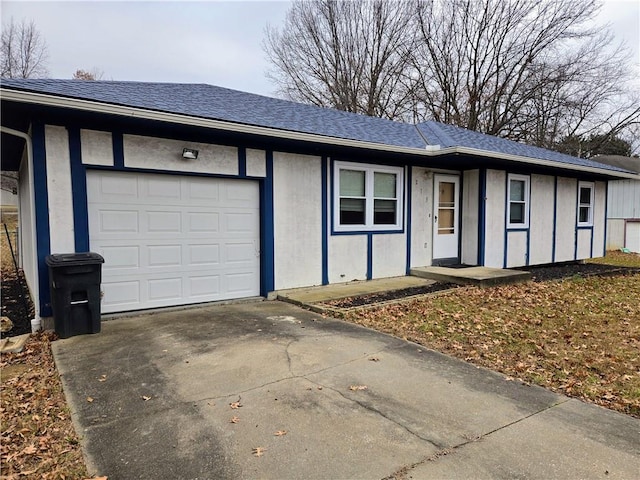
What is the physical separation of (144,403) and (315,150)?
219 inches

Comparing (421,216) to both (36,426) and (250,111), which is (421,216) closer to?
(250,111)

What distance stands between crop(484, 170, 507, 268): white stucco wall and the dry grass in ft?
30.1

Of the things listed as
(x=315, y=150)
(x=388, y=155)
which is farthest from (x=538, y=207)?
(x=315, y=150)

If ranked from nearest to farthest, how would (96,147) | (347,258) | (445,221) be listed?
1. (96,147)
2. (347,258)
3. (445,221)

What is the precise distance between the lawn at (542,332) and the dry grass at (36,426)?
139 inches

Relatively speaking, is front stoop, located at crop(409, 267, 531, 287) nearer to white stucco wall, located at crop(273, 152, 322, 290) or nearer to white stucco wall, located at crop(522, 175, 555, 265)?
white stucco wall, located at crop(273, 152, 322, 290)

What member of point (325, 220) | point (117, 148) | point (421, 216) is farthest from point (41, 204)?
point (421, 216)

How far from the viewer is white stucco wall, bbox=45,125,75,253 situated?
538 centimetres

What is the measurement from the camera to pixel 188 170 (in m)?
6.43

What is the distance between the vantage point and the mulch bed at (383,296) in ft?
21.9

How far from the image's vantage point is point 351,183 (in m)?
8.40

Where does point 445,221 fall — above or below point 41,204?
below

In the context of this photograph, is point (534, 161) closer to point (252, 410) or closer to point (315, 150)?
point (315, 150)

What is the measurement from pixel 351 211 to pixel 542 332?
13.6ft
